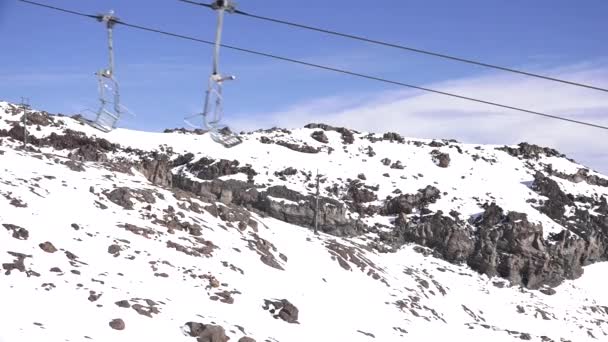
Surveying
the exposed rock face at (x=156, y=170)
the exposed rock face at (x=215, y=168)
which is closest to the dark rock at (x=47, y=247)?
the exposed rock face at (x=156, y=170)

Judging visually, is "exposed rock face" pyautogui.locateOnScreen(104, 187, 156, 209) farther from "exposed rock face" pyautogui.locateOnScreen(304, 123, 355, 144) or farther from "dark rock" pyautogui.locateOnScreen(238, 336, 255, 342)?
"exposed rock face" pyautogui.locateOnScreen(304, 123, 355, 144)

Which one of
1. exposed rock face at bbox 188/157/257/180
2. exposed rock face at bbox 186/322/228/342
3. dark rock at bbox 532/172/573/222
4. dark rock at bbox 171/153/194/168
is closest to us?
exposed rock face at bbox 186/322/228/342

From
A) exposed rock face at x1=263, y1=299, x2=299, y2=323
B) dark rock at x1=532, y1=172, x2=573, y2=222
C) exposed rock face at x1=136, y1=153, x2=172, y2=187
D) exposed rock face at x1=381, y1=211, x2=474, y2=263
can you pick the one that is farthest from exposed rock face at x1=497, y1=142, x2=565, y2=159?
exposed rock face at x1=263, y1=299, x2=299, y2=323

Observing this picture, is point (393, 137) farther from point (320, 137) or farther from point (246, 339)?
point (246, 339)

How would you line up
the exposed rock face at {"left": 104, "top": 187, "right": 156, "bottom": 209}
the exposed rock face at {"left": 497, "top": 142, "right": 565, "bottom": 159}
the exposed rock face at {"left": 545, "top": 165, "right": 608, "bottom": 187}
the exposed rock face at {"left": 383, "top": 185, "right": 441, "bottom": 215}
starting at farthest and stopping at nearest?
1. the exposed rock face at {"left": 497, "top": 142, "right": 565, "bottom": 159}
2. the exposed rock face at {"left": 545, "top": 165, "right": 608, "bottom": 187}
3. the exposed rock face at {"left": 383, "top": 185, "right": 441, "bottom": 215}
4. the exposed rock face at {"left": 104, "top": 187, "right": 156, "bottom": 209}

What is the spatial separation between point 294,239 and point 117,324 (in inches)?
1016

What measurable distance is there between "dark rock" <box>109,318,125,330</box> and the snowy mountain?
0.04m

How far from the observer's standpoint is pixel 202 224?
38938mm

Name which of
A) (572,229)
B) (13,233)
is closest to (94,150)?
(13,233)

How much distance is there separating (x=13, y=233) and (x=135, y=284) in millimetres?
5916

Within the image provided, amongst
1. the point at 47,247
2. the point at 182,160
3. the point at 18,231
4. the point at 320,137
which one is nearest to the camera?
the point at 47,247

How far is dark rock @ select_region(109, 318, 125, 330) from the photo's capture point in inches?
856

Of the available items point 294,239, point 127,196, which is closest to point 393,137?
point 294,239

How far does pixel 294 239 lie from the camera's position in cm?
4691
